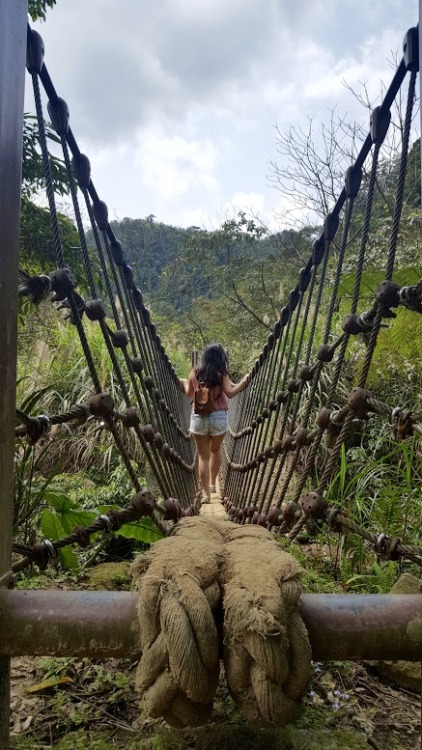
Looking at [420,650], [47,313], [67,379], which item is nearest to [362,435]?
[67,379]

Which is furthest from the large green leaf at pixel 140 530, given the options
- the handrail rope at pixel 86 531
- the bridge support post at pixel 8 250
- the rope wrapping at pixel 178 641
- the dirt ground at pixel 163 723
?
the rope wrapping at pixel 178 641

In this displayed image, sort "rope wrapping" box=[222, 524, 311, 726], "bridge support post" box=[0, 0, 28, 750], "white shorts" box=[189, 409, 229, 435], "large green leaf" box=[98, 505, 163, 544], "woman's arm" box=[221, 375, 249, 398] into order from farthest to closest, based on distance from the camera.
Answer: "white shorts" box=[189, 409, 229, 435]
"woman's arm" box=[221, 375, 249, 398]
"large green leaf" box=[98, 505, 163, 544]
"bridge support post" box=[0, 0, 28, 750]
"rope wrapping" box=[222, 524, 311, 726]

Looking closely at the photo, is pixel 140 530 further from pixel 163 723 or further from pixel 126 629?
pixel 126 629

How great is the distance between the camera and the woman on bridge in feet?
9.32

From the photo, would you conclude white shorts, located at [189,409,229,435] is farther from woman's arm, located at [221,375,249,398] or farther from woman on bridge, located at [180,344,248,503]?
woman's arm, located at [221,375,249,398]

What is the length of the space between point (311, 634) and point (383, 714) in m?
0.64

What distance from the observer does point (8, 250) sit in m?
0.63

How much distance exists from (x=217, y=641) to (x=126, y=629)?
0.38 ft

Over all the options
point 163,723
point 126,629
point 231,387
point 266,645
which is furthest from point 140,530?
point 231,387

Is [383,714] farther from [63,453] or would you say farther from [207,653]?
[63,453]

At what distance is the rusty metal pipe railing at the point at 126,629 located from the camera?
57 centimetres

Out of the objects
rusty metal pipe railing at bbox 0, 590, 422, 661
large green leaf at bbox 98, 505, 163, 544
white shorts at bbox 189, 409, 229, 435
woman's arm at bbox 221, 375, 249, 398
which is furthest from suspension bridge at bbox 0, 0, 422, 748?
white shorts at bbox 189, 409, 229, 435

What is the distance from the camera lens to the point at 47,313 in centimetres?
519

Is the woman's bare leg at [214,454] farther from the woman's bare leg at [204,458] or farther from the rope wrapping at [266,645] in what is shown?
the rope wrapping at [266,645]
